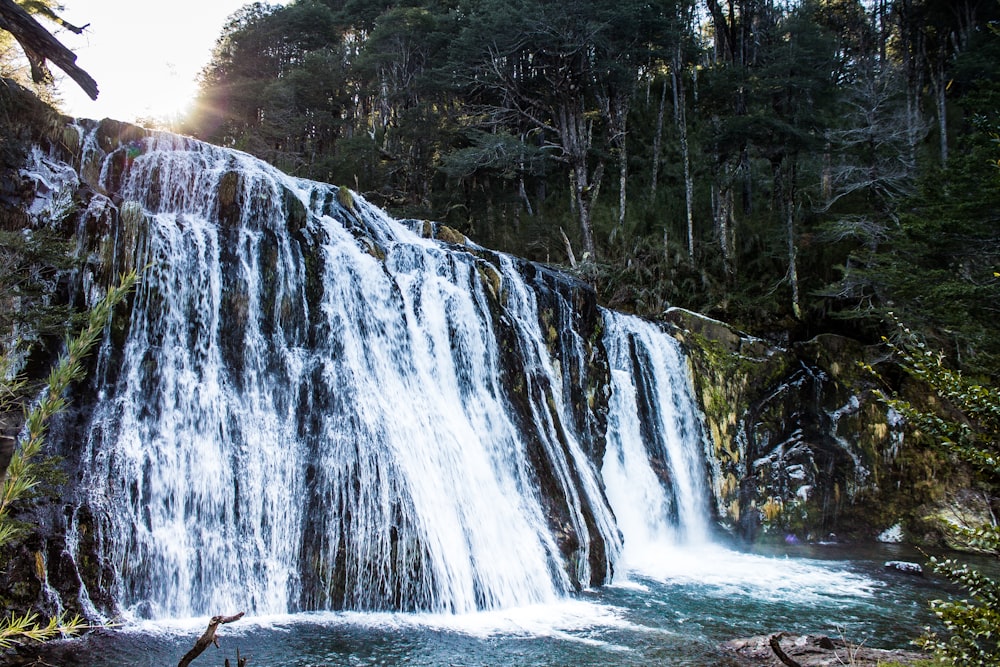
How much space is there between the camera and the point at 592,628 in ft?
30.0

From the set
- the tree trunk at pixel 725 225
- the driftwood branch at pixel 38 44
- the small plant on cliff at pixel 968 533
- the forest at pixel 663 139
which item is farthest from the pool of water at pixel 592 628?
the tree trunk at pixel 725 225

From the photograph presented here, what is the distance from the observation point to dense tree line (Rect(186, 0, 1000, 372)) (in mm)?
24125

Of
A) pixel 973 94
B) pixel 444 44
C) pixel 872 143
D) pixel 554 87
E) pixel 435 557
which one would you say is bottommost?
pixel 435 557

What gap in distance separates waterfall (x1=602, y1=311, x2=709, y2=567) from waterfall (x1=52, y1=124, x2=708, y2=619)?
25.0 inches

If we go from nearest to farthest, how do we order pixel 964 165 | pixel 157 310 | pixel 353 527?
pixel 353 527, pixel 157 310, pixel 964 165

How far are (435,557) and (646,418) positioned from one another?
892 centimetres

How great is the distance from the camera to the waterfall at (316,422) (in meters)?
9.30

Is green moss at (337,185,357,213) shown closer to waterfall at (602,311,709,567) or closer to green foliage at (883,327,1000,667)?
waterfall at (602,311,709,567)

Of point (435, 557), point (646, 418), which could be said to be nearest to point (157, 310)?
point (435, 557)

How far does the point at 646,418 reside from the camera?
1750cm

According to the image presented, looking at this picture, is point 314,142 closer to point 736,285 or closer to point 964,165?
point 736,285

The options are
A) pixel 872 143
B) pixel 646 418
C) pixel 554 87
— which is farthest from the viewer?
pixel 554 87

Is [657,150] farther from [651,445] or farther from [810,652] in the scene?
[810,652]

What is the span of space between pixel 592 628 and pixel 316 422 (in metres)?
5.09
